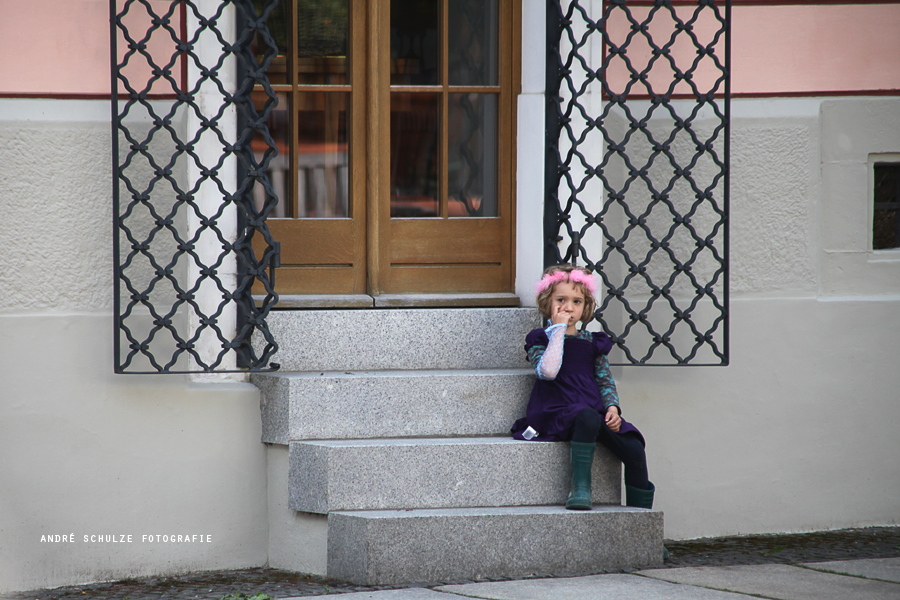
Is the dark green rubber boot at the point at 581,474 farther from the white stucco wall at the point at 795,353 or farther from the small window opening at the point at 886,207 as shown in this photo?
the small window opening at the point at 886,207

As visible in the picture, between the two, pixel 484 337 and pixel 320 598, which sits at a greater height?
pixel 484 337

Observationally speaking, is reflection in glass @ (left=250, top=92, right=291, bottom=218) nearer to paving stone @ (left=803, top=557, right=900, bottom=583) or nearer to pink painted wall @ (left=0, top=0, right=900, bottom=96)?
pink painted wall @ (left=0, top=0, right=900, bottom=96)

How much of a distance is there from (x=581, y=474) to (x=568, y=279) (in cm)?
87

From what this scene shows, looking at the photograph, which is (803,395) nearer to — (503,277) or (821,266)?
(821,266)

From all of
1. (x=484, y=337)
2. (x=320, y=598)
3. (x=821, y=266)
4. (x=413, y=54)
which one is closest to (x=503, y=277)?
(x=484, y=337)

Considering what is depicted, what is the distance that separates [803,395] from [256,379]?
8.97 ft

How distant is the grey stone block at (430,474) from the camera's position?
14.3ft

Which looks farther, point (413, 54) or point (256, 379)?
point (413, 54)

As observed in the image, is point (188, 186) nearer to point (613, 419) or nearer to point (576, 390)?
point (576, 390)

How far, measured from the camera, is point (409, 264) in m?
5.35

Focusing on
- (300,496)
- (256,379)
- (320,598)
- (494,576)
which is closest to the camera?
(320,598)

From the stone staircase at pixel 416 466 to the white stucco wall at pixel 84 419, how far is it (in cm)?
22

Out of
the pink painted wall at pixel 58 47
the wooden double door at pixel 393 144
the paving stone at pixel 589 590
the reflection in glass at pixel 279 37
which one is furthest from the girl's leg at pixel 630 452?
the pink painted wall at pixel 58 47

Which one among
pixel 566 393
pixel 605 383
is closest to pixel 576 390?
pixel 566 393
